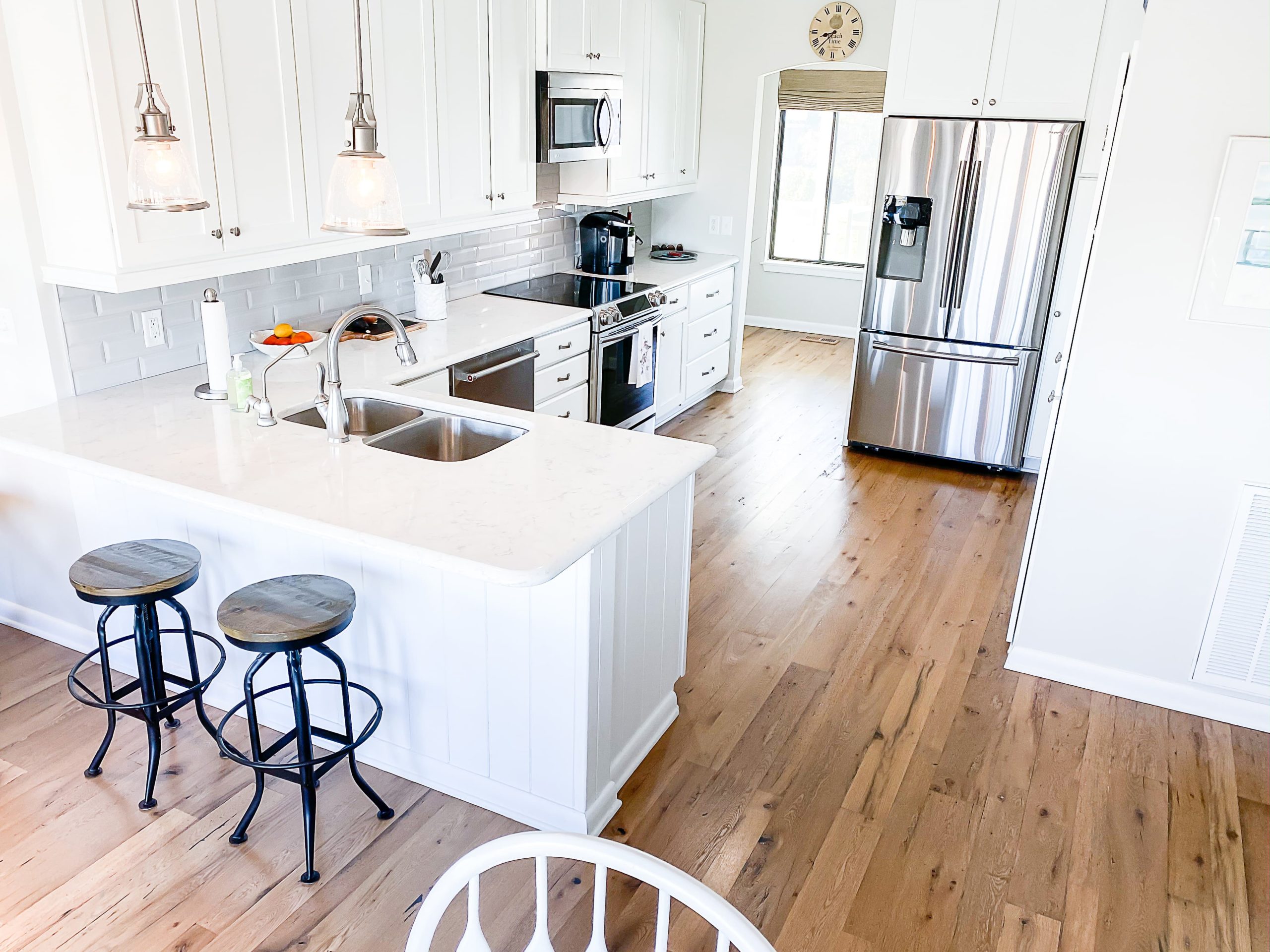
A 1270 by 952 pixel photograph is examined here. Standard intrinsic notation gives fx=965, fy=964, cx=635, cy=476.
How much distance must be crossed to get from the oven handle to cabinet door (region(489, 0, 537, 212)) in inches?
28.1

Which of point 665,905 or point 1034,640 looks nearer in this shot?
point 665,905

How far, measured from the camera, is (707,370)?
6004 millimetres

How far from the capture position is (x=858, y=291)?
799 cm

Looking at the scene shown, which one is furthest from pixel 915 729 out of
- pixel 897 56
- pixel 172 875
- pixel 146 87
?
pixel 897 56

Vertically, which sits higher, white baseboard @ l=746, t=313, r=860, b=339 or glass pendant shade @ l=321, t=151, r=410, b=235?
glass pendant shade @ l=321, t=151, r=410, b=235

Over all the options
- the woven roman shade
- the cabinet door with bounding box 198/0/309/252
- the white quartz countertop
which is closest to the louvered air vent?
the white quartz countertop

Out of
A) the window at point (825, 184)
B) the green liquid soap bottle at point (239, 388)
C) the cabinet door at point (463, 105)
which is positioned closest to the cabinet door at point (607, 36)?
the cabinet door at point (463, 105)

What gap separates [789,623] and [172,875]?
2154mm

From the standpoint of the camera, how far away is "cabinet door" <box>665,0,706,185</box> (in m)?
5.42

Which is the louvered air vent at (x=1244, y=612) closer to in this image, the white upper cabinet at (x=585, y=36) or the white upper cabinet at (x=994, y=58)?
the white upper cabinet at (x=994, y=58)

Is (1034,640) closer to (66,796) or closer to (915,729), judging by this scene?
(915,729)

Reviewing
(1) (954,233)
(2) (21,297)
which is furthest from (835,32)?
(2) (21,297)

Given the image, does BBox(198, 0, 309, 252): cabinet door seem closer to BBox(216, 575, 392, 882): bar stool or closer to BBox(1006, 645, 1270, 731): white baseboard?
BBox(216, 575, 392, 882): bar stool

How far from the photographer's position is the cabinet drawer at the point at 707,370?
18.9 feet
